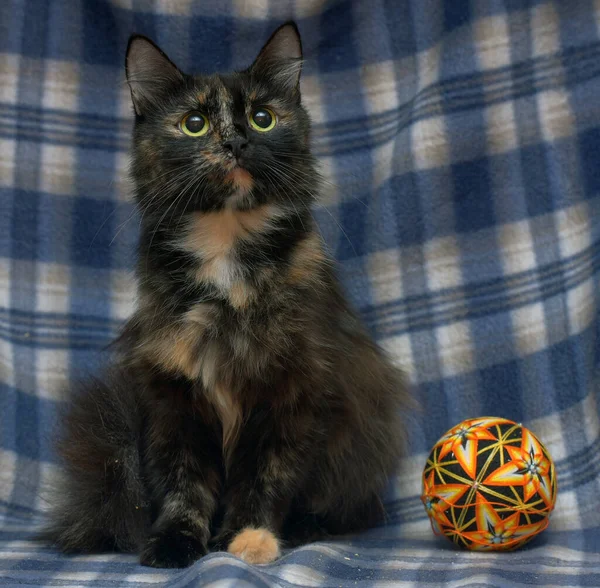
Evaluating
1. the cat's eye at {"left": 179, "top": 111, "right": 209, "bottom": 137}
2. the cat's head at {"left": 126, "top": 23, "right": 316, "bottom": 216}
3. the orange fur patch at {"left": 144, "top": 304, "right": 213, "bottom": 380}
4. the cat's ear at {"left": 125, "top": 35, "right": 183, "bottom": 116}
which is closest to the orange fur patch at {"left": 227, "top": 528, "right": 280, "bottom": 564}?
the orange fur patch at {"left": 144, "top": 304, "right": 213, "bottom": 380}

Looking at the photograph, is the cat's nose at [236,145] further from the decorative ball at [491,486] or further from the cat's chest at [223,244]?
the decorative ball at [491,486]

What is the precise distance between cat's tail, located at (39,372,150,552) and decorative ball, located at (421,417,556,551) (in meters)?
0.68

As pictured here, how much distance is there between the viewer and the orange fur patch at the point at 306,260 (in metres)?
2.08

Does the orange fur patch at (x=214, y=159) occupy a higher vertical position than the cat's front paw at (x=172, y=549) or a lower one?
higher

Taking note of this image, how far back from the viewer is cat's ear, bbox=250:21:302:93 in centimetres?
219

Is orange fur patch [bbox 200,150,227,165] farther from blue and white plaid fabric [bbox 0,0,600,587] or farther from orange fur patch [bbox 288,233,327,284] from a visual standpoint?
blue and white plaid fabric [bbox 0,0,600,587]

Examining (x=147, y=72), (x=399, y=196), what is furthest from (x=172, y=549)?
(x=399, y=196)

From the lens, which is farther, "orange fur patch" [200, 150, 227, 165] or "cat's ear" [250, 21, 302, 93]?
"cat's ear" [250, 21, 302, 93]

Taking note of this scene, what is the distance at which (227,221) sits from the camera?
2.04 m

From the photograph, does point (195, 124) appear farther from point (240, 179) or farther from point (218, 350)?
point (218, 350)

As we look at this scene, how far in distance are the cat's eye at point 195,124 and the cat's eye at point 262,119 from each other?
0.11m

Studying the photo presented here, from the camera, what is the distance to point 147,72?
2.14 metres

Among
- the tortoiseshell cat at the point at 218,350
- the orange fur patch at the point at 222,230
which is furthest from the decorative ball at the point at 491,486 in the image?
the orange fur patch at the point at 222,230

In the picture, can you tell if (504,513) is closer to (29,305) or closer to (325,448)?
(325,448)
